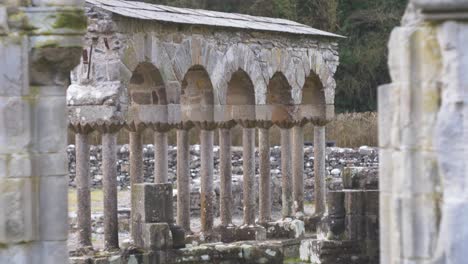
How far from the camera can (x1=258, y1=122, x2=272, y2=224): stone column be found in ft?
81.1

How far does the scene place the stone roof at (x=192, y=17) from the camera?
2009 cm

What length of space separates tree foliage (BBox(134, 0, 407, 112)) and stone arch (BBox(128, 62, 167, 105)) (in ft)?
67.3

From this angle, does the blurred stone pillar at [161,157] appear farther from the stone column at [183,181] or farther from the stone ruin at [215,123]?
the stone column at [183,181]

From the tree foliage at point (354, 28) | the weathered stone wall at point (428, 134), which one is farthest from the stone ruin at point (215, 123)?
the tree foliage at point (354, 28)

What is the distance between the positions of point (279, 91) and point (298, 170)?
156 centimetres

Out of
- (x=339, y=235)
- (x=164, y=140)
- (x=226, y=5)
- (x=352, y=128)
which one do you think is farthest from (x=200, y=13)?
(x=226, y=5)

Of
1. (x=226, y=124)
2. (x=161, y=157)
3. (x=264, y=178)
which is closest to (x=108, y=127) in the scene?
(x=161, y=157)

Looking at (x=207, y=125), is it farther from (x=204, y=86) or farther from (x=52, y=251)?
(x=52, y=251)

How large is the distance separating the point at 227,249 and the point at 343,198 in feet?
7.08

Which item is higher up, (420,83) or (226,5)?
(226,5)

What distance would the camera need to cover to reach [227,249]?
58.5 ft

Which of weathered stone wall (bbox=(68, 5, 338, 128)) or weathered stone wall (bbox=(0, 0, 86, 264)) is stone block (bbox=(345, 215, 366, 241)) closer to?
weathered stone wall (bbox=(68, 5, 338, 128))

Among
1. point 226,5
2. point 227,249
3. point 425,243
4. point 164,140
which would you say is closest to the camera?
point 425,243

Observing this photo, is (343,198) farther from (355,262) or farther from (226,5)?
(226,5)
